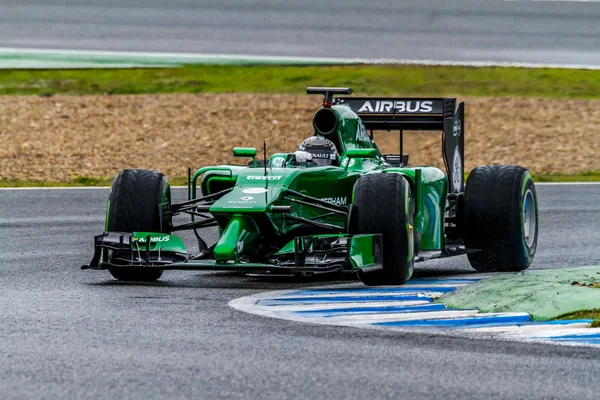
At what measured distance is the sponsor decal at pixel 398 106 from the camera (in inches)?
496

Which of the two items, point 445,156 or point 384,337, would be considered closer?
point 384,337

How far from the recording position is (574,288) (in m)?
8.66

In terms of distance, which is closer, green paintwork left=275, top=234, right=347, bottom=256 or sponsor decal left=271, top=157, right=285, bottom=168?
green paintwork left=275, top=234, right=347, bottom=256

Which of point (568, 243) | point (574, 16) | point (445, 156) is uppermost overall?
point (574, 16)

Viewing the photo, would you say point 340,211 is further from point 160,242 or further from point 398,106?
point 398,106

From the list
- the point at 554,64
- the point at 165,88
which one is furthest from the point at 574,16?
the point at 165,88

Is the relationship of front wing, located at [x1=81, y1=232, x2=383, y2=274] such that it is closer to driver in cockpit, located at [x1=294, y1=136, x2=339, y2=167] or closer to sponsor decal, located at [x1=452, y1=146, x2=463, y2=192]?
driver in cockpit, located at [x1=294, y1=136, x2=339, y2=167]

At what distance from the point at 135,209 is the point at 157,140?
1092 cm

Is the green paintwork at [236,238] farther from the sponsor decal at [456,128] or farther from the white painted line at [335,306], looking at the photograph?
the sponsor decal at [456,128]

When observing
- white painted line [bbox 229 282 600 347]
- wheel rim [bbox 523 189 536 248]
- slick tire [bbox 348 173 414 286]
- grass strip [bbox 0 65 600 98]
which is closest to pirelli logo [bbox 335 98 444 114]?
wheel rim [bbox 523 189 536 248]

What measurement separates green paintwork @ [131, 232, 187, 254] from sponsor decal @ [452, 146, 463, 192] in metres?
3.32

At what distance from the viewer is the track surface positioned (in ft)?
75.3

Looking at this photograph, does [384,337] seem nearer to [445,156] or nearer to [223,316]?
[223,316]

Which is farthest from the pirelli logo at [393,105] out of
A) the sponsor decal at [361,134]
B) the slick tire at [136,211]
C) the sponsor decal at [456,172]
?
the slick tire at [136,211]
